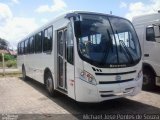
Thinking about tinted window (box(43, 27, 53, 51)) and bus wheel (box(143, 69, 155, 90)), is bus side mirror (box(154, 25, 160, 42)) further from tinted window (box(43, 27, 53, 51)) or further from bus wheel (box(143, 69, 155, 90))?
tinted window (box(43, 27, 53, 51))

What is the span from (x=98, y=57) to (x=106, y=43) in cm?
58

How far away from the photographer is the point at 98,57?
7586 mm

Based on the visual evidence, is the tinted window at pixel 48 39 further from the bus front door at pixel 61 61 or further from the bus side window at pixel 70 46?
the bus side window at pixel 70 46

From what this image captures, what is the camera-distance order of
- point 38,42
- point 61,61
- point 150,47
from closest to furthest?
point 61,61, point 150,47, point 38,42

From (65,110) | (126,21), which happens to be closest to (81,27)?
(126,21)

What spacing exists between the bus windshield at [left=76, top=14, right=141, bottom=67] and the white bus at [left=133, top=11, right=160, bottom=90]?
2554 millimetres

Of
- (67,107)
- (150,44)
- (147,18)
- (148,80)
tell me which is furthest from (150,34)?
(67,107)

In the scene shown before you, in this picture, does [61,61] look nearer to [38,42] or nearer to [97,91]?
[97,91]

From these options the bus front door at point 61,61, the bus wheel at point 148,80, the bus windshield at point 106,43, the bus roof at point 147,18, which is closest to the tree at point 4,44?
the bus roof at point 147,18

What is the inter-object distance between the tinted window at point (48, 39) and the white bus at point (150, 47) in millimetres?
4006

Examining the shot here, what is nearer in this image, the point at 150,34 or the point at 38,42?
the point at 150,34

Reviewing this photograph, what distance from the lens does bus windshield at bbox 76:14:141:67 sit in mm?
7617

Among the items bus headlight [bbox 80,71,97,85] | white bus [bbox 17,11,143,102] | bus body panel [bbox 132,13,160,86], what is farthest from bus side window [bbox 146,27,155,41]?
bus headlight [bbox 80,71,97,85]

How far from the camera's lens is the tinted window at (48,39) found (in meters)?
10.5
